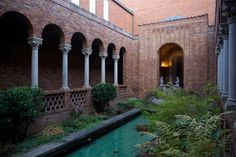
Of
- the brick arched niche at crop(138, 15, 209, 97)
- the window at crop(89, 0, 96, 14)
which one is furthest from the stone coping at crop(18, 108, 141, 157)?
the window at crop(89, 0, 96, 14)

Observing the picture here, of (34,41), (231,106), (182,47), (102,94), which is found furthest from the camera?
(182,47)

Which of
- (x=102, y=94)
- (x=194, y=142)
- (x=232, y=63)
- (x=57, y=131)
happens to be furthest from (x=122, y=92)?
(x=194, y=142)

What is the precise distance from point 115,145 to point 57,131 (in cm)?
217

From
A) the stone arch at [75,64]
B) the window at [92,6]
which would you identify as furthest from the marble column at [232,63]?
the window at [92,6]

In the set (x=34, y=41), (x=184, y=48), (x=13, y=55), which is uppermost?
(x=184, y=48)

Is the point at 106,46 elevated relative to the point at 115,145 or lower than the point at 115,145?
elevated

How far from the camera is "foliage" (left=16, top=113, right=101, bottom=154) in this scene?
702 centimetres

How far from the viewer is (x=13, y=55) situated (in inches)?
425

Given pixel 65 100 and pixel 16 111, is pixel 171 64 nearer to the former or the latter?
pixel 65 100

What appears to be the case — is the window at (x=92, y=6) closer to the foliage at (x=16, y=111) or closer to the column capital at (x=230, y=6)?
the foliage at (x=16, y=111)

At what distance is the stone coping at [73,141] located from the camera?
20.7 feet

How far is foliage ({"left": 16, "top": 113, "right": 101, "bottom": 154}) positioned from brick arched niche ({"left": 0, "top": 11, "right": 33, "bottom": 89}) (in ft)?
10.7

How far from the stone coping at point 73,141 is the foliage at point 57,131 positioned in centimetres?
39

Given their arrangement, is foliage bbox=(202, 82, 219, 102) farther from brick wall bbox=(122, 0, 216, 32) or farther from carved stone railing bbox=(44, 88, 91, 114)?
brick wall bbox=(122, 0, 216, 32)
